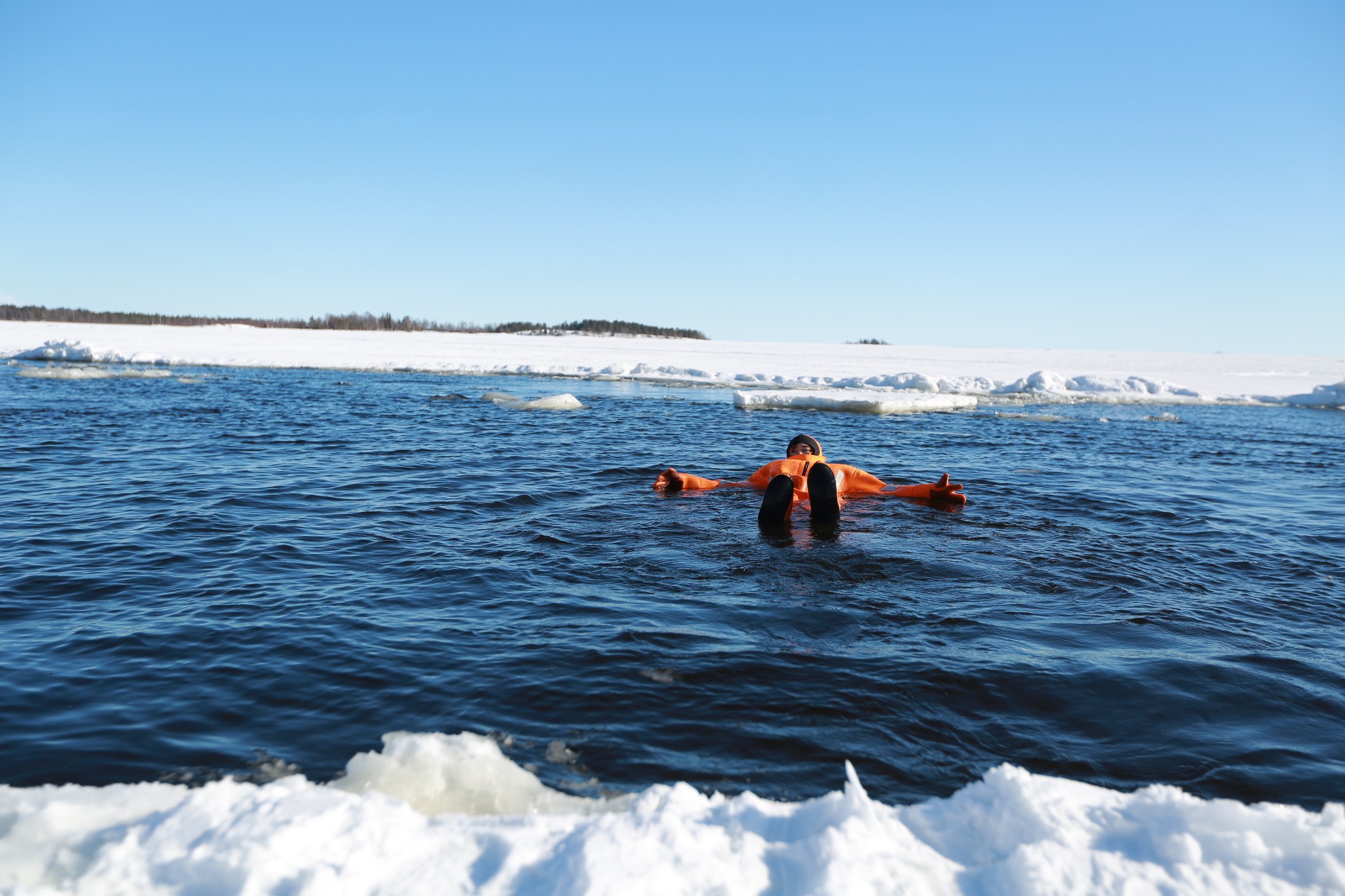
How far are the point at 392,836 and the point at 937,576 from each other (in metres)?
4.38

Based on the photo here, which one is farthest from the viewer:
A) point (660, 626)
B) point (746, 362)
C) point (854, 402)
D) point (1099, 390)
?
point (746, 362)

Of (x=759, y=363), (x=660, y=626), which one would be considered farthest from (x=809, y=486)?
(x=759, y=363)

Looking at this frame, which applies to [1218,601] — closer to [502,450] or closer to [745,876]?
[745,876]

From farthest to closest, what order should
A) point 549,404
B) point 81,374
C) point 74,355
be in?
point 74,355 < point 81,374 < point 549,404

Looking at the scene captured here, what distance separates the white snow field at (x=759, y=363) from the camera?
25.3 metres

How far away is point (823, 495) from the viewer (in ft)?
23.5

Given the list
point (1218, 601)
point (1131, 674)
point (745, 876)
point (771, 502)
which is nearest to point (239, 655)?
point (745, 876)

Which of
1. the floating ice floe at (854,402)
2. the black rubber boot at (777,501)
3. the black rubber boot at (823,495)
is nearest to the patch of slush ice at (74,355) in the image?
the floating ice floe at (854,402)

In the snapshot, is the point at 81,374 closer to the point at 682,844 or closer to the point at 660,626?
the point at 660,626

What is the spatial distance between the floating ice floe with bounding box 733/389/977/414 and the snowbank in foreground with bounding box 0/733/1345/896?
16486mm

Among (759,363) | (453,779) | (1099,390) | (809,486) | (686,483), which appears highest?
(759,363)

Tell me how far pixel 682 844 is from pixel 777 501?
4.66 meters

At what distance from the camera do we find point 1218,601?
5543 mm

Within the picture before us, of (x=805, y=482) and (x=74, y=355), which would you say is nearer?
(x=805, y=482)
